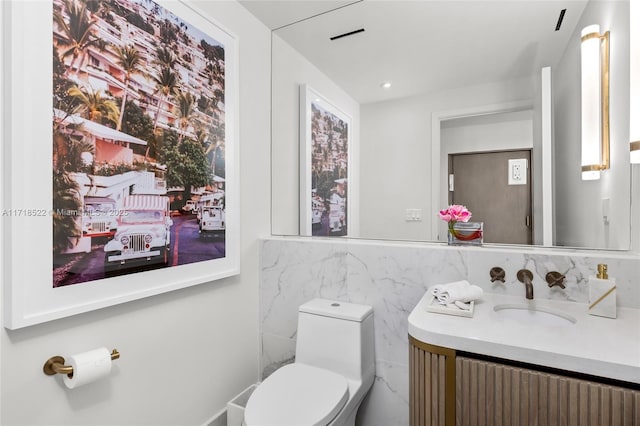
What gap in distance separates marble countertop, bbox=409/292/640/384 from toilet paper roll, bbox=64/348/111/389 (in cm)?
104

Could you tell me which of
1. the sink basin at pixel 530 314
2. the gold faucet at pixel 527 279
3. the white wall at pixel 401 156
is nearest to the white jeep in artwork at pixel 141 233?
the white wall at pixel 401 156

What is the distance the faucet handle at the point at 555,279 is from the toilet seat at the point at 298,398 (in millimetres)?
934

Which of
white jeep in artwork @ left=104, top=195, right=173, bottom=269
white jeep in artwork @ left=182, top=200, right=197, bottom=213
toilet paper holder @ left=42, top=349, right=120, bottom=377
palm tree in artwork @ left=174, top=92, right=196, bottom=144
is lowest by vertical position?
toilet paper holder @ left=42, top=349, right=120, bottom=377

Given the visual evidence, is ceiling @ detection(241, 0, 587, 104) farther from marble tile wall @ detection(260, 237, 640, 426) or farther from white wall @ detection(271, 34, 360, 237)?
marble tile wall @ detection(260, 237, 640, 426)

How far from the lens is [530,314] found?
4.37 feet

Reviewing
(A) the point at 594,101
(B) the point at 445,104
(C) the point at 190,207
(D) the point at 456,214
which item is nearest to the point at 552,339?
(D) the point at 456,214

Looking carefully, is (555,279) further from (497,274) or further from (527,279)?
(497,274)

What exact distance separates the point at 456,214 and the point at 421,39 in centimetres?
96

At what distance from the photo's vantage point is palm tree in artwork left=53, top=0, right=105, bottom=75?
110 cm

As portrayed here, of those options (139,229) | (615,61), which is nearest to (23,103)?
(139,229)

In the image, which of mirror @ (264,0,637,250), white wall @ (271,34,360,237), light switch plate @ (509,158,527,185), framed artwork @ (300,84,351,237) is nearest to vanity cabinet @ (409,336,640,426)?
mirror @ (264,0,637,250)

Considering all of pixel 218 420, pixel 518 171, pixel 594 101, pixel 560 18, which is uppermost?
pixel 560 18

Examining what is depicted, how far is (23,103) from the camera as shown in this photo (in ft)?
3.29

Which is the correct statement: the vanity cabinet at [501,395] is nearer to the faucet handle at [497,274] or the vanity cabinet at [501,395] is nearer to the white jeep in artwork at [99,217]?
the faucet handle at [497,274]
